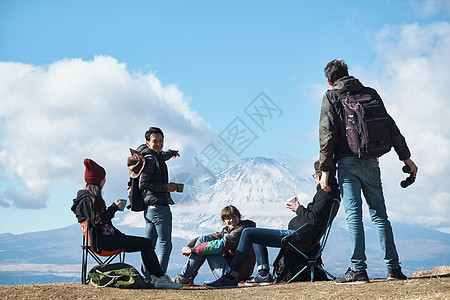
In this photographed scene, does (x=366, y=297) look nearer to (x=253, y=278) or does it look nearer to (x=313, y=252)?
(x=313, y=252)

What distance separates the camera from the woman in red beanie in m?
6.71

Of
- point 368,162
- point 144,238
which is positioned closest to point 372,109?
point 368,162

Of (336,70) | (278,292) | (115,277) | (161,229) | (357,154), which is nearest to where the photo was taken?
(357,154)

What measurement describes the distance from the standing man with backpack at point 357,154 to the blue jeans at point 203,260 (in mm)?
1711

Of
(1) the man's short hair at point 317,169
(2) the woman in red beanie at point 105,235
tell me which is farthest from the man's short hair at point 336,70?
(2) the woman in red beanie at point 105,235

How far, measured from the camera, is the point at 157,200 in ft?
23.4

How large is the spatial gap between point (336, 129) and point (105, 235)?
11.4ft

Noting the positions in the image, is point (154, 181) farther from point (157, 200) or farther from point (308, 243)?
point (308, 243)

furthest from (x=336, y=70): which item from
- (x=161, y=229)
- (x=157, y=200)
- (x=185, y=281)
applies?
(x=185, y=281)

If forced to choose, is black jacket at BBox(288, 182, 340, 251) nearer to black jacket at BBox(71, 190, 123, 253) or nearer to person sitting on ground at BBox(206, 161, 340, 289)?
person sitting on ground at BBox(206, 161, 340, 289)

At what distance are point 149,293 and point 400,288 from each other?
3.05 metres

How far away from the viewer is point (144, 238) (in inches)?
270

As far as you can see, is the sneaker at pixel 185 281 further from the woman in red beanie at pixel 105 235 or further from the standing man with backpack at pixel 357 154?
the standing man with backpack at pixel 357 154

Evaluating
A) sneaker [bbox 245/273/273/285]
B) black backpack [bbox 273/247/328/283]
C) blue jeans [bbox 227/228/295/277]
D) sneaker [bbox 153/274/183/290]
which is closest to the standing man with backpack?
black backpack [bbox 273/247/328/283]
